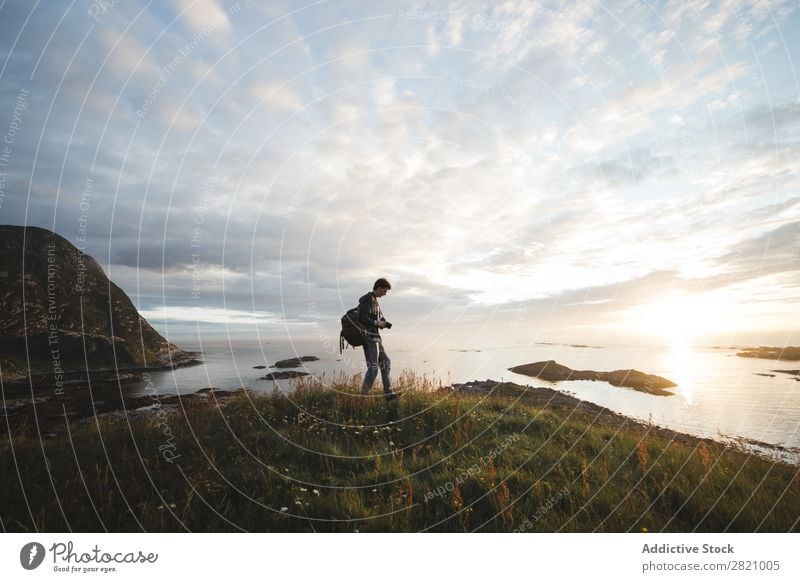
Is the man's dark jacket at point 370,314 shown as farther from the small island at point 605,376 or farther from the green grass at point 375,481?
the small island at point 605,376

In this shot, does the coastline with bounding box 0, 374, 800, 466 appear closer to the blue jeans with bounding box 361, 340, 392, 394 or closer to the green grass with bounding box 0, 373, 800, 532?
the blue jeans with bounding box 361, 340, 392, 394

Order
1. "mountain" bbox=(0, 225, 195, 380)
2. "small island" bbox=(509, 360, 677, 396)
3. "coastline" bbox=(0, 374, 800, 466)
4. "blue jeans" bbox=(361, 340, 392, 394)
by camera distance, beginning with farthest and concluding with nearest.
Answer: "mountain" bbox=(0, 225, 195, 380) < "small island" bbox=(509, 360, 677, 396) < "coastline" bbox=(0, 374, 800, 466) < "blue jeans" bbox=(361, 340, 392, 394)

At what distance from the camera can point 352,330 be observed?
30.1 ft

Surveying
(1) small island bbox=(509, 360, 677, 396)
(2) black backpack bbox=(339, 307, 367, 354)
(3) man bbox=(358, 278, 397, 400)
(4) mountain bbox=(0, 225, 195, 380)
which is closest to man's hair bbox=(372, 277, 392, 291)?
(3) man bbox=(358, 278, 397, 400)

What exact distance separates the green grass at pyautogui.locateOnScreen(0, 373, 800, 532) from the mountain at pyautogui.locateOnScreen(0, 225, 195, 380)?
119ft

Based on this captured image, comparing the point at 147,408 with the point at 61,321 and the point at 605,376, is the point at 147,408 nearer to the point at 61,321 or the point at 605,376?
the point at 605,376

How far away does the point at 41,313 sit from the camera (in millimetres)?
46625

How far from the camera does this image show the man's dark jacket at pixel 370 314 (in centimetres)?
893

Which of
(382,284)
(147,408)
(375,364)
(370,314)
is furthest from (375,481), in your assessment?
(147,408)

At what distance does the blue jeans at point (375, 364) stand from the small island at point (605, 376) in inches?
705

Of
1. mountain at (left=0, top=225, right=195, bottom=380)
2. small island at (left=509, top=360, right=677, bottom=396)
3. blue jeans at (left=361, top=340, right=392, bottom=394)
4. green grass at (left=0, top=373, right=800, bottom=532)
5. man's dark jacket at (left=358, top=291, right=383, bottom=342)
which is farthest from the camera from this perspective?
mountain at (left=0, top=225, right=195, bottom=380)

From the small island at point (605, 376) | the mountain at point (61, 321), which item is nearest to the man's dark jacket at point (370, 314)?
the small island at point (605, 376)

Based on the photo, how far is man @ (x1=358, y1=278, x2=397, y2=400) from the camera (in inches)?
353
